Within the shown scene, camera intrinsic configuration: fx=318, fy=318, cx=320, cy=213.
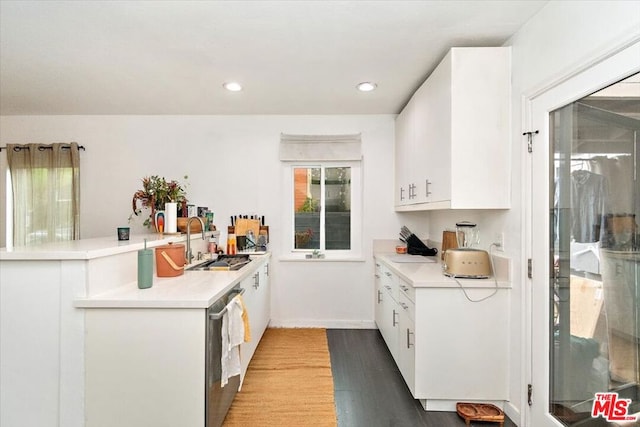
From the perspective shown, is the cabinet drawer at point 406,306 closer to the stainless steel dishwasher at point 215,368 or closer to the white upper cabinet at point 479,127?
the white upper cabinet at point 479,127

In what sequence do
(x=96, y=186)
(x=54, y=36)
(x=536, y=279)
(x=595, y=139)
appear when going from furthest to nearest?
1. (x=96, y=186)
2. (x=54, y=36)
3. (x=536, y=279)
4. (x=595, y=139)

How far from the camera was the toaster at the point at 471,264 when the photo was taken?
216cm

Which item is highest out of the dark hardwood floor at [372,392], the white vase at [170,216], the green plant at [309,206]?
the green plant at [309,206]

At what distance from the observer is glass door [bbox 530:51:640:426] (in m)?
1.33

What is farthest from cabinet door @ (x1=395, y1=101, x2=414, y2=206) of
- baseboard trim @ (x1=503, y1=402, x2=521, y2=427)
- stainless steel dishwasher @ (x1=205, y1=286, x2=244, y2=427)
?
stainless steel dishwasher @ (x1=205, y1=286, x2=244, y2=427)

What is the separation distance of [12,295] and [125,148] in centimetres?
255

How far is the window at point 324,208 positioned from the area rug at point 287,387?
1059 millimetres

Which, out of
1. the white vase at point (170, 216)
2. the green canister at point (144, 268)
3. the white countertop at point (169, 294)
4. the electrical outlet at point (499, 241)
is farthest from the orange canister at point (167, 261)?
the electrical outlet at point (499, 241)

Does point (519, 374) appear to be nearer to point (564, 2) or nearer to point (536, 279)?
point (536, 279)

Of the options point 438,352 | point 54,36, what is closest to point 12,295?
point 54,36

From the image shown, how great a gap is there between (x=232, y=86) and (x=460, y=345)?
109 inches

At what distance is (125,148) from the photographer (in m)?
3.75

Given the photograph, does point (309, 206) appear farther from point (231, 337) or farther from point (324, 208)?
point (231, 337)

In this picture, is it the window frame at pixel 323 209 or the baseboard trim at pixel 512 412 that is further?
the window frame at pixel 323 209
